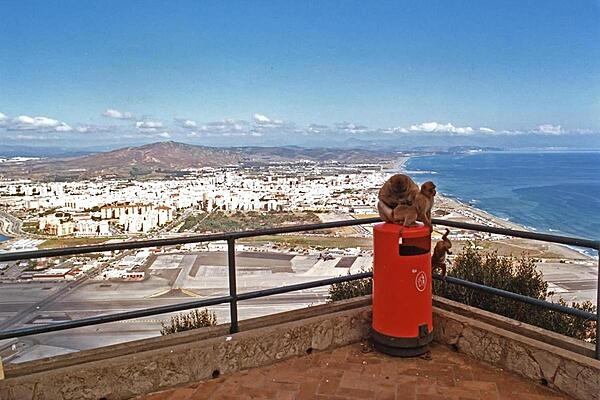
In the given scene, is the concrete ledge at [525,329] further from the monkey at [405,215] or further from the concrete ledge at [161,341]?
the monkey at [405,215]

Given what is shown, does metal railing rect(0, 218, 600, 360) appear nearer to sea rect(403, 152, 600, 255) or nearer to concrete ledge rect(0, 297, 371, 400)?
concrete ledge rect(0, 297, 371, 400)

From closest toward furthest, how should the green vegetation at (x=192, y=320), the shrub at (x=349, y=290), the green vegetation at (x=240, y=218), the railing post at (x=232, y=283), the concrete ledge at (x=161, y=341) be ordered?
the concrete ledge at (x=161, y=341) → the railing post at (x=232, y=283) → the green vegetation at (x=192, y=320) → the green vegetation at (x=240, y=218) → the shrub at (x=349, y=290)

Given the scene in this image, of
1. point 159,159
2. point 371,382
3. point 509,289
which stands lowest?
point 509,289

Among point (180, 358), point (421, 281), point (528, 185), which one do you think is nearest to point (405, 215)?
point (421, 281)

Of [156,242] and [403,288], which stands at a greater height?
[156,242]

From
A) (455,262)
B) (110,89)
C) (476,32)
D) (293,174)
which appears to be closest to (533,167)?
(476,32)

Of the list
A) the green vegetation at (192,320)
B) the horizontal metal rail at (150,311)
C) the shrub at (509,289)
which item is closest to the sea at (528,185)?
the shrub at (509,289)

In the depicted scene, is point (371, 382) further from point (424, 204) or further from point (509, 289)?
point (509, 289)

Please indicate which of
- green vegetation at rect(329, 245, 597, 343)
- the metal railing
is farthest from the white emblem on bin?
green vegetation at rect(329, 245, 597, 343)
